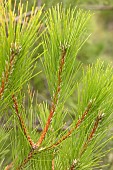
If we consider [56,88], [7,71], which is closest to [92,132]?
[56,88]

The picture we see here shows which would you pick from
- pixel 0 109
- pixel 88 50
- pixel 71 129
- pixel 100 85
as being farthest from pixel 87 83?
pixel 88 50

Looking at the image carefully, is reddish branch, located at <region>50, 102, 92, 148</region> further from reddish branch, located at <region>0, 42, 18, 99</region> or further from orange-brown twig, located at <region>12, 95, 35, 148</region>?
reddish branch, located at <region>0, 42, 18, 99</region>

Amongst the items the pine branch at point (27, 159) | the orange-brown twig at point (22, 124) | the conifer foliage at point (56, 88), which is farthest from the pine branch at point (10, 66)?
the pine branch at point (27, 159)

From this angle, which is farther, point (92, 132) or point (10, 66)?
point (92, 132)

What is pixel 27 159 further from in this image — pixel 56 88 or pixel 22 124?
pixel 56 88

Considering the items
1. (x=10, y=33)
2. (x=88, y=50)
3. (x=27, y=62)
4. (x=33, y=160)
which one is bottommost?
(x=88, y=50)

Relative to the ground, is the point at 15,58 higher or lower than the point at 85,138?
higher

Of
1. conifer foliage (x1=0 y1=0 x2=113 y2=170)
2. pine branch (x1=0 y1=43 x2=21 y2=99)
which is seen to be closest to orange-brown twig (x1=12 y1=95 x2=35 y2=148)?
conifer foliage (x1=0 y1=0 x2=113 y2=170)

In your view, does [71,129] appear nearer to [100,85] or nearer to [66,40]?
[100,85]
